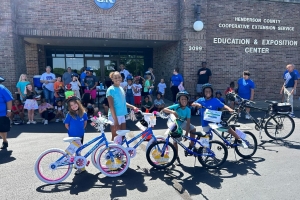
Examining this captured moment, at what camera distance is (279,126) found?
19.3 feet

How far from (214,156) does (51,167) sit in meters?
2.89

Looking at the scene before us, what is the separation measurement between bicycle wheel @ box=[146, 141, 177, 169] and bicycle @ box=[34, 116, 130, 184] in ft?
1.59

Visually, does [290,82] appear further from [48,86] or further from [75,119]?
[48,86]

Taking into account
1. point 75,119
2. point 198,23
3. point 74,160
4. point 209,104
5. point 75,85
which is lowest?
point 74,160

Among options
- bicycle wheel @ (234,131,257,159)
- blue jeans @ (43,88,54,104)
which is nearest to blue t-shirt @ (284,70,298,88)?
bicycle wheel @ (234,131,257,159)

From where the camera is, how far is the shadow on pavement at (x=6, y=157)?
4.73 meters

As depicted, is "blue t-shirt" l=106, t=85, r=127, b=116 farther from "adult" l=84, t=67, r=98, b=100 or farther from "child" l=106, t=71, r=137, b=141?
"adult" l=84, t=67, r=98, b=100

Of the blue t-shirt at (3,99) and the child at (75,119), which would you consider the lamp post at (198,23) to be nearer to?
the child at (75,119)

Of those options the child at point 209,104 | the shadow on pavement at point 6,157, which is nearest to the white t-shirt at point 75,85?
the shadow on pavement at point 6,157

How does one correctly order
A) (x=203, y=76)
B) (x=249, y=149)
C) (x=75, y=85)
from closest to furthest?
(x=249, y=149) → (x=75, y=85) → (x=203, y=76)

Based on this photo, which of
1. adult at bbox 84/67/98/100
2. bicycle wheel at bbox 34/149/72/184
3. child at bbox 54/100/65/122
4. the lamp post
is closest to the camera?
bicycle wheel at bbox 34/149/72/184

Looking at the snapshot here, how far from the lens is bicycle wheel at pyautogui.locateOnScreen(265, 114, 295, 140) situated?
19.4 feet

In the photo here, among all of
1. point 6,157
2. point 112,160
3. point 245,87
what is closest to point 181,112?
point 112,160

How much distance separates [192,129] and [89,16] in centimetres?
794
